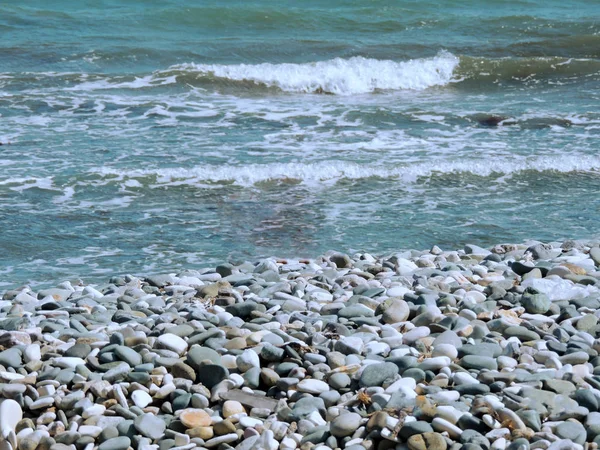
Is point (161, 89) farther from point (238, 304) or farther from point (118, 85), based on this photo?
point (238, 304)

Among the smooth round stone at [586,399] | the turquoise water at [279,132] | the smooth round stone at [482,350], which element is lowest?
the turquoise water at [279,132]

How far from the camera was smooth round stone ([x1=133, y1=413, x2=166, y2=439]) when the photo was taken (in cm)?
342

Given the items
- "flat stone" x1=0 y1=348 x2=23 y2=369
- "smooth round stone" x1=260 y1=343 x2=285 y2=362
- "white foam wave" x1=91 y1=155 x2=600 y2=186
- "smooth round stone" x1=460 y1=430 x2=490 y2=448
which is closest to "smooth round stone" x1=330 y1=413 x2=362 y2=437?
"smooth round stone" x1=460 y1=430 x2=490 y2=448

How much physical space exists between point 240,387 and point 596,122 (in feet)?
28.9

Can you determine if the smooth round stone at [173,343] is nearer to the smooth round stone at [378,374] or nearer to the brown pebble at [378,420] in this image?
the smooth round stone at [378,374]

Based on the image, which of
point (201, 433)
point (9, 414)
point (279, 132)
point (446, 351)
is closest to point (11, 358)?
point (9, 414)

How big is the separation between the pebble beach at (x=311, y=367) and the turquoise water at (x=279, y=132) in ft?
6.02

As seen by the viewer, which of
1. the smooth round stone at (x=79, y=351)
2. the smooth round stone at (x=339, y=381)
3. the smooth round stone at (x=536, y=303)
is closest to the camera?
the smooth round stone at (x=339, y=381)

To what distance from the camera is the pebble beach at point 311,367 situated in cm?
336

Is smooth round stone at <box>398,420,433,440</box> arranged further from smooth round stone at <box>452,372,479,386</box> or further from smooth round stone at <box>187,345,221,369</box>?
smooth round stone at <box>187,345,221,369</box>

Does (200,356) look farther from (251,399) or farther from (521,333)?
(521,333)

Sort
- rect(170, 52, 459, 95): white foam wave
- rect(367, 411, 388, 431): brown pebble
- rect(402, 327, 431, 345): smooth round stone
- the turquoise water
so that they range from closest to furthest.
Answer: rect(367, 411, 388, 431): brown pebble
rect(402, 327, 431, 345): smooth round stone
the turquoise water
rect(170, 52, 459, 95): white foam wave

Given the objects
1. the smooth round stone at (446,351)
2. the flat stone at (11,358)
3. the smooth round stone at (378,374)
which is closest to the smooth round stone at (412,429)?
the smooth round stone at (378,374)

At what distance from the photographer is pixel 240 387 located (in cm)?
371
